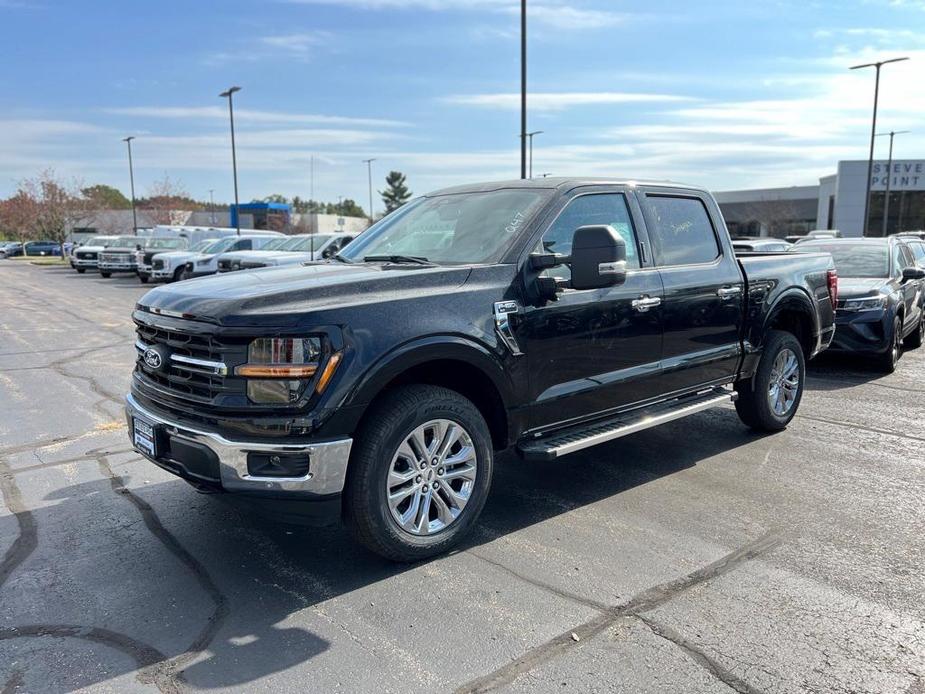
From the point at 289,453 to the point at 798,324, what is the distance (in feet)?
16.7

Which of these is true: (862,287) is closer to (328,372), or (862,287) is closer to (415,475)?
(415,475)

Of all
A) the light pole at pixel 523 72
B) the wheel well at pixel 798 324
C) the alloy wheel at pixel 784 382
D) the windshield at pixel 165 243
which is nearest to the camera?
Answer: the alloy wheel at pixel 784 382

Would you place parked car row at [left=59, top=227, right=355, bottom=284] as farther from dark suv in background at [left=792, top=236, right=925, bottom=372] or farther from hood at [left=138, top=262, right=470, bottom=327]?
hood at [left=138, top=262, right=470, bottom=327]

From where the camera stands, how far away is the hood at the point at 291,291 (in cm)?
338

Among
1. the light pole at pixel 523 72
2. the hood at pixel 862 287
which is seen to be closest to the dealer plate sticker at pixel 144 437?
the hood at pixel 862 287

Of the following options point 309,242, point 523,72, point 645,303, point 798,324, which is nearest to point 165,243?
point 309,242

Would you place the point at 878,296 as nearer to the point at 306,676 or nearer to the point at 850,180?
the point at 306,676

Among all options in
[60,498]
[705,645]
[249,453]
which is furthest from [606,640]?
[60,498]

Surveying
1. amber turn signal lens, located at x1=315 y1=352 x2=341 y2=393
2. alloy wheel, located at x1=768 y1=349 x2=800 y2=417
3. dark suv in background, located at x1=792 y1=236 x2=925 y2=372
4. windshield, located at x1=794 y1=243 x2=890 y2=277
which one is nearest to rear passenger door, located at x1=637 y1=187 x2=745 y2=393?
alloy wheel, located at x1=768 y1=349 x2=800 y2=417

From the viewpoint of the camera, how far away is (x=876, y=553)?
3891mm

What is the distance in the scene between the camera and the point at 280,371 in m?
3.30

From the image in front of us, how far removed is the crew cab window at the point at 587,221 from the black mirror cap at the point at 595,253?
22 centimetres

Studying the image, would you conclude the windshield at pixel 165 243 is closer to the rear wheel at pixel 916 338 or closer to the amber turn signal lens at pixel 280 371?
the rear wheel at pixel 916 338

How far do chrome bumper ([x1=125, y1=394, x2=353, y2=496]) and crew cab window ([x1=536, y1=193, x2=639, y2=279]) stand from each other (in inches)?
Answer: 67.7
